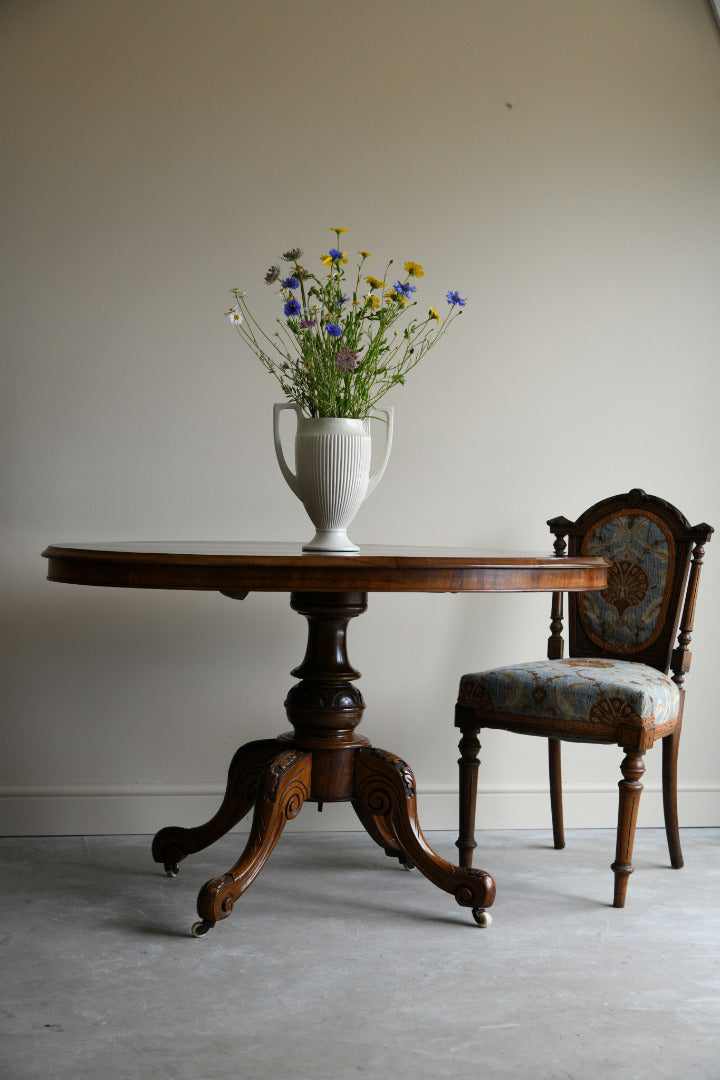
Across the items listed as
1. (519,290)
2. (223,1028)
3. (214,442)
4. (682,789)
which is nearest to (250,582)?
(223,1028)

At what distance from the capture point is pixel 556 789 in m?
2.88

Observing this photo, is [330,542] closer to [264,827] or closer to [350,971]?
[264,827]

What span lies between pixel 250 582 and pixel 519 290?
1580mm

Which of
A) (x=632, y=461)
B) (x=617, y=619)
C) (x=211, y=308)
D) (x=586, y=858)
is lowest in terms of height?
(x=586, y=858)

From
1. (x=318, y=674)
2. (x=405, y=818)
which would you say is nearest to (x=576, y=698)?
(x=405, y=818)

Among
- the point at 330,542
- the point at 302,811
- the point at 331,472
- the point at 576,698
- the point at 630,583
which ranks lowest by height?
the point at 302,811

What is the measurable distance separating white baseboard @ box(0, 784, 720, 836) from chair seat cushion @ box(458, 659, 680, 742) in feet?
2.01

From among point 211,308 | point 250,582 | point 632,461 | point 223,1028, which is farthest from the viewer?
point 632,461

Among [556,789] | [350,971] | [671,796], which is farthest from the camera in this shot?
[556,789]

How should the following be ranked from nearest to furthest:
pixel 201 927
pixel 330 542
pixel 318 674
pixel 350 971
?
pixel 350 971, pixel 201 927, pixel 330 542, pixel 318 674

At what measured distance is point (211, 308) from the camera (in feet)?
9.59

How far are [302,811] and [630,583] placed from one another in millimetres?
1062

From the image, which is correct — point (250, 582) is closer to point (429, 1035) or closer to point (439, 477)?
point (429, 1035)

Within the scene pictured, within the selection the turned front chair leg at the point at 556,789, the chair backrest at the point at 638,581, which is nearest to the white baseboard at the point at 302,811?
the turned front chair leg at the point at 556,789
